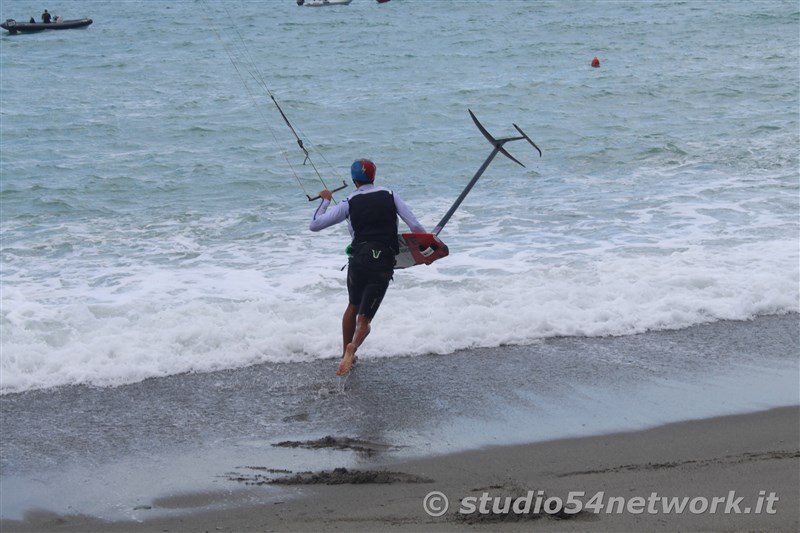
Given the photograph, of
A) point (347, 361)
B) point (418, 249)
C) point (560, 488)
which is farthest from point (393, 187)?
point (560, 488)

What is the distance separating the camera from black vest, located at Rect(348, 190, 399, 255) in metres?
7.08

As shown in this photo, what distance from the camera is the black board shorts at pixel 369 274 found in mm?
7125

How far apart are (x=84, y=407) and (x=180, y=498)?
6.15 ft

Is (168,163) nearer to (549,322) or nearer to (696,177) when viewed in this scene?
(696,177)

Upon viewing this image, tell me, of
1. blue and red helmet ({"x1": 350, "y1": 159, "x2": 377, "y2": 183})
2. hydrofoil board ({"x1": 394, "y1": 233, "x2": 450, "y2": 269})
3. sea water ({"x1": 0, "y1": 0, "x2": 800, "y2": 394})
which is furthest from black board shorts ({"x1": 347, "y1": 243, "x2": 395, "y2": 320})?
sea water ({"x1": 0, "y1": 0, "x2": 800, "y2": 394})

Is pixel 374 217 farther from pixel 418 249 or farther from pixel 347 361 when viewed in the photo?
pixel 347 361

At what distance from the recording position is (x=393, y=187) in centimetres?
1522

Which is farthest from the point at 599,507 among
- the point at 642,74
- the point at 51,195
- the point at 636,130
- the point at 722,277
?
the point at 642,74

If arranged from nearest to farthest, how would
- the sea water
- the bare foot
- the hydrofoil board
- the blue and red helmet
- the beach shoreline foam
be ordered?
the beach shoreline foam, the blue and red helmet, the bare foot, the hydrofoil board, the sea water

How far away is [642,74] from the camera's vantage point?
974 inches

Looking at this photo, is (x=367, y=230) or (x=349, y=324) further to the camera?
(x=349, y=324)

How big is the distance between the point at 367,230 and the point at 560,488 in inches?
98.2

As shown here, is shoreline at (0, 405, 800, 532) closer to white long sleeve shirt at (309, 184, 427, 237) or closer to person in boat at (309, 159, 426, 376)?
person in boat at (309, 159, 426, 376)

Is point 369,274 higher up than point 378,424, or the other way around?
point 369,274
